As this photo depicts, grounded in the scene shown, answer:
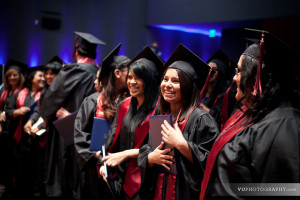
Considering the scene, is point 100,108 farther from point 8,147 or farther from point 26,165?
point 8,147

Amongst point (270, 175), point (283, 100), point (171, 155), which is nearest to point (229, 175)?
point (270, 175)

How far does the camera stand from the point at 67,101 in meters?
4.48

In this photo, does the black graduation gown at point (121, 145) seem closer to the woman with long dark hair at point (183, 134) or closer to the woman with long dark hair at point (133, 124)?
the woman with long dark hair at point (133, 124)

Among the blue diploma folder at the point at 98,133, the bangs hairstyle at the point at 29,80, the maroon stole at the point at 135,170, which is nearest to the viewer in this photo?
the maroon stole at the point at 135,170

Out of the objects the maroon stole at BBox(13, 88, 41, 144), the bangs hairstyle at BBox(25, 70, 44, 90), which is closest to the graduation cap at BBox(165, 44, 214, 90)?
the maroon stole at BBox(13, 88, 41, 144)

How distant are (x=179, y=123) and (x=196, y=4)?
4.10 meters

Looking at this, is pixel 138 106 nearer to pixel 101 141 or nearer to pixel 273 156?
pixel 101 141

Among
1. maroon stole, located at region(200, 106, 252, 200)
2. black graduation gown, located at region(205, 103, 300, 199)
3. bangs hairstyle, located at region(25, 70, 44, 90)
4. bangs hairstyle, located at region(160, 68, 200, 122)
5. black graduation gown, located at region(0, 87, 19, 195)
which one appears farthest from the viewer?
bangs hairstyle, located at region(25, 70, 44, 90)

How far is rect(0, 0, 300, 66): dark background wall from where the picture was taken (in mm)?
6043

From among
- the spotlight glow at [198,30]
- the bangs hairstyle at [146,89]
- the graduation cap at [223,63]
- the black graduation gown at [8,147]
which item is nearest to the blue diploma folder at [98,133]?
the bangs hairstyle at [146,89]

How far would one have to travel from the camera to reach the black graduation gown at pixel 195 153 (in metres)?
2.22

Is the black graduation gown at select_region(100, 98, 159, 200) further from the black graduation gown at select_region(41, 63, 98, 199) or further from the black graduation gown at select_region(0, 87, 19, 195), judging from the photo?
the black graduation gown at select_region(0, 87, 19, 195)

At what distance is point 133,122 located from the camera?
2.85m

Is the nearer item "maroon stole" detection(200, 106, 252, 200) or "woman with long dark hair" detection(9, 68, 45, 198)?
"maroon stole" detection(200, 106, 252, 200)
